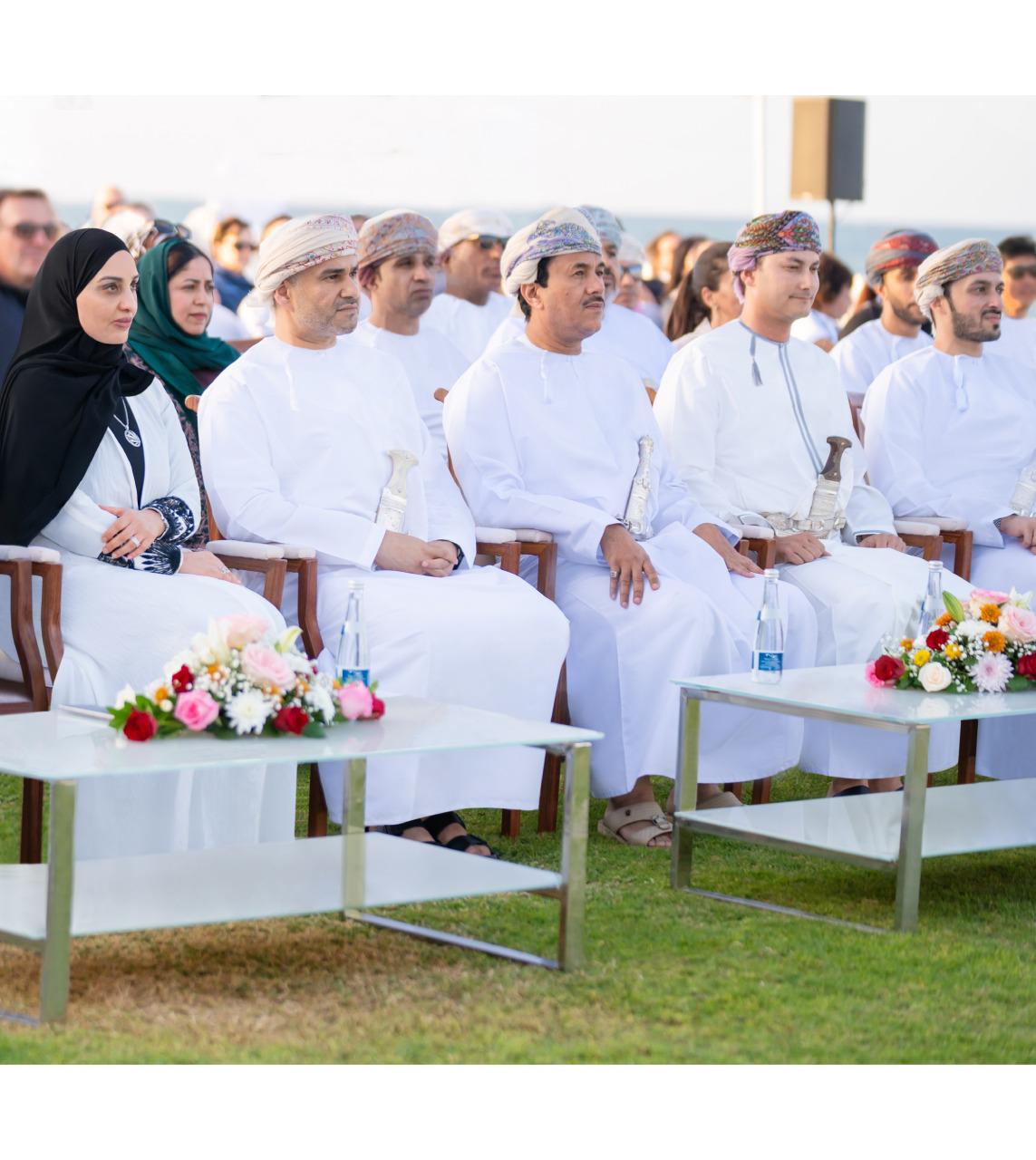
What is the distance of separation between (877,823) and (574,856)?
A: 118 centimetres

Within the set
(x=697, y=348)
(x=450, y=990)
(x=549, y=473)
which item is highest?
(x=697, y=348)

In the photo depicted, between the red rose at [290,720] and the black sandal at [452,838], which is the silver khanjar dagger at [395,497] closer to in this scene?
Result: the black sandal at [452,838]

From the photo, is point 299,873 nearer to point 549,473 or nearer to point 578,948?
point 578,948

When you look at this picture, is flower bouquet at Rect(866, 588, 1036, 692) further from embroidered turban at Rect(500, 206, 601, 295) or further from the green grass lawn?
embroidered turban at Rect(500, 206, 601, 295)

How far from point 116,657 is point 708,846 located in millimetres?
1782

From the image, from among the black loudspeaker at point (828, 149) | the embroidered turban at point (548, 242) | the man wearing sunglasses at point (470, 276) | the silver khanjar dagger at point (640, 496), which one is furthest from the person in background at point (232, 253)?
the silver khanjar dagger at point (640, 496)

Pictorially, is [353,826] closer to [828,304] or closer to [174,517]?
[174,517]

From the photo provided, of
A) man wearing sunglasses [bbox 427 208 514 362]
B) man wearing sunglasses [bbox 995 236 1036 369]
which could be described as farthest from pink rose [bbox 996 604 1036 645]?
man wearing sunglasses [bbox 995 236 1036 369]

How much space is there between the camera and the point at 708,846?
5719 mm

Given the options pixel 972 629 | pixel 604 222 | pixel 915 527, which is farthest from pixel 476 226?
pixel 972 629

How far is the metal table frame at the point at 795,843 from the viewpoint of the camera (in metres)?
4.59

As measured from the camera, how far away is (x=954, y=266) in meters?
7.30

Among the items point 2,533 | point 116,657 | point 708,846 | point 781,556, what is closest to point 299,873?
point 116,657

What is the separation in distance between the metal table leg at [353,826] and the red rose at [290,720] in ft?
1.06
